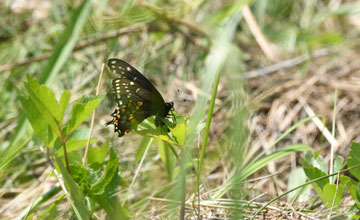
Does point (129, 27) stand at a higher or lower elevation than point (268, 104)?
higher

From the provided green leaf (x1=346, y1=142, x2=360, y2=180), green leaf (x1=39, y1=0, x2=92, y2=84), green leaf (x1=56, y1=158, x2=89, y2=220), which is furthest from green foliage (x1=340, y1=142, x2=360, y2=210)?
green leaf (x1=39, y1=0, x2=92, y2=84)

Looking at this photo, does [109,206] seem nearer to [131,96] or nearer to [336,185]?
[131,96]

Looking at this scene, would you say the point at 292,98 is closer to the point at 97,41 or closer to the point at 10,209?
the point at 97,41

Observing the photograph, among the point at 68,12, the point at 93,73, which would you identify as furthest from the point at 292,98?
the point at 68,12

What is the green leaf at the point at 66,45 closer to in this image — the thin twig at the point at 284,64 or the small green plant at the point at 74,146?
the small green plant at the point at 74,146

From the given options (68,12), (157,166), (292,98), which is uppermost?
(68,12)
